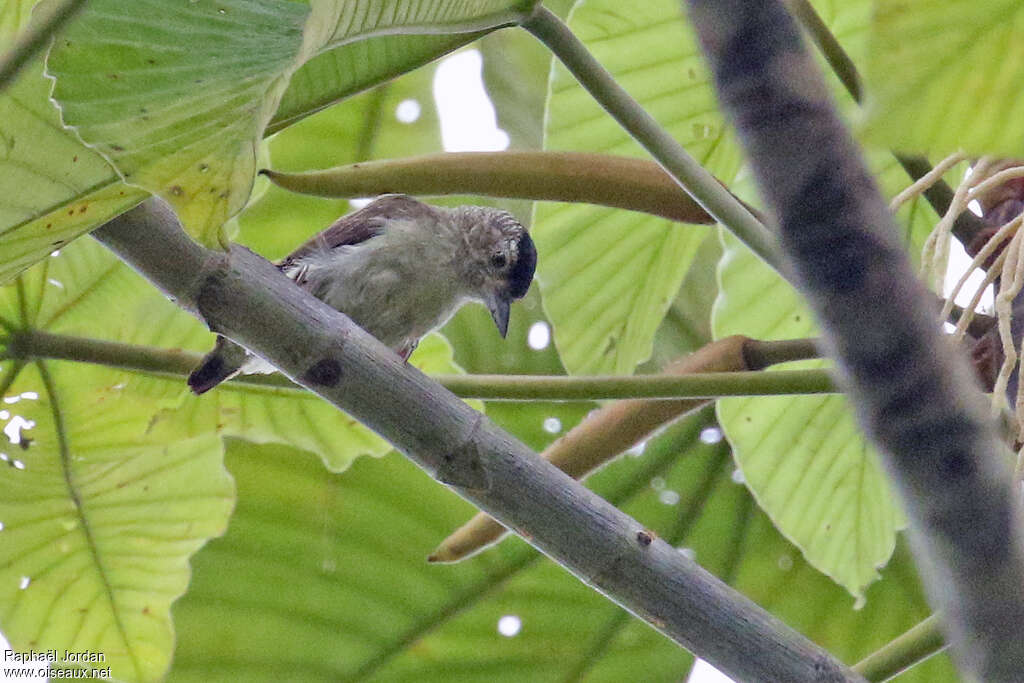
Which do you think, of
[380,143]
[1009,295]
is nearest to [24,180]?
[1009,295]

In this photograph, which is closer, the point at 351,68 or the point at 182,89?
the point at 182,89

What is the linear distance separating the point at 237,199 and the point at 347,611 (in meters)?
1.81

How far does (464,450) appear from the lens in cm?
110

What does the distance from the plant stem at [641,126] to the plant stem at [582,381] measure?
0.17 meters

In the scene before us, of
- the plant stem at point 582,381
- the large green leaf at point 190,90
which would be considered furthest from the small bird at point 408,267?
the large green leaf at point 190,90

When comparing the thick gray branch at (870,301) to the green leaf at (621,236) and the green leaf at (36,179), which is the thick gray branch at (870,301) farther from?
the green leaf at (621,236)

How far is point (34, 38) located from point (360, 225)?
159cm

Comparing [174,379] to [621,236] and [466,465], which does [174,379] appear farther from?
[466,465]

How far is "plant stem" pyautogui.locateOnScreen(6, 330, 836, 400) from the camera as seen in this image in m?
1.39

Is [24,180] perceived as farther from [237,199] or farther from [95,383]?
[95,383]

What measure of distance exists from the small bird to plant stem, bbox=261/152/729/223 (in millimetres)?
829

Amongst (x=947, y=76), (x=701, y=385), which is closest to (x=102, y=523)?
(x=701, y=385)

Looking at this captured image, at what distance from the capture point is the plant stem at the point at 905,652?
1217 mm

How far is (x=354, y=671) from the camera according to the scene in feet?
8.69
